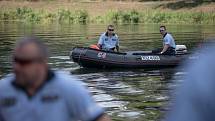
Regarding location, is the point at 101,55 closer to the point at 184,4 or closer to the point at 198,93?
the point at 198,93

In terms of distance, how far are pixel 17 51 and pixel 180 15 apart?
5701 cm

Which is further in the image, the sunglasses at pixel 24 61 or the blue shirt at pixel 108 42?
the blue shirt at pixel 108 42

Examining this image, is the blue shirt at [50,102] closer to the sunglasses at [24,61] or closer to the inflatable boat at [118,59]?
the sunglasses at [24,61]

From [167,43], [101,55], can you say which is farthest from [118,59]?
[167,43]

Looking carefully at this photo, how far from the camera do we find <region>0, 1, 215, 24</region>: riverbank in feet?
192

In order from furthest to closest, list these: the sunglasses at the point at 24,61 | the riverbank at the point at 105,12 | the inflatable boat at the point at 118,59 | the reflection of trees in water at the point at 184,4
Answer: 1. the reflection of trees in water at the point at 184,4
2. the riverbank at the point at 105,12
3. the inflatable boat at the point at 118,59
4. the sunglasses at the point at 24,61

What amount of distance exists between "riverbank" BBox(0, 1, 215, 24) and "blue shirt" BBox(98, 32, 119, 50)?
36.9 metres

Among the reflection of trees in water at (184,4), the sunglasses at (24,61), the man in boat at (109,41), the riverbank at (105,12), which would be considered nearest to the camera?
the sunglasses at (24,61)

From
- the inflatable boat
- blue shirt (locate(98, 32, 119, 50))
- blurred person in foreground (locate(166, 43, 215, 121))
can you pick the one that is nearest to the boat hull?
the inflatable boat

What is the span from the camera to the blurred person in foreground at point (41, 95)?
3100 millimetres

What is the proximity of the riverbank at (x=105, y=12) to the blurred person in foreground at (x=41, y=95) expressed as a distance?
53648mm

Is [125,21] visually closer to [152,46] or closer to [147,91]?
[152,46]

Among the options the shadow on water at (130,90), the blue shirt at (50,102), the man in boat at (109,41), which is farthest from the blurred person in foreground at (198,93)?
the man in boat at (109,41)

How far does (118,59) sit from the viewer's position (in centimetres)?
2041
